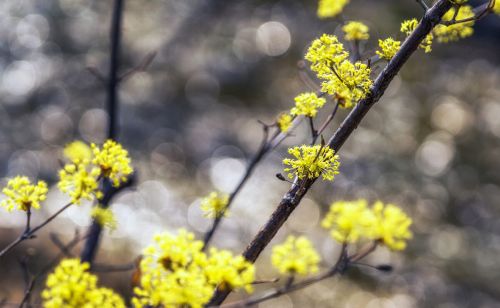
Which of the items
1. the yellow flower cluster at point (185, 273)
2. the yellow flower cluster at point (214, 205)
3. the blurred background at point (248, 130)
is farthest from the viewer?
the blurred background at point (248, 130)

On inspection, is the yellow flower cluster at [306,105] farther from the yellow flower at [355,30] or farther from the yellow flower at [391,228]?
the yellow flower at [355,30]

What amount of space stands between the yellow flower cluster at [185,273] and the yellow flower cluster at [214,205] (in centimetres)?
46

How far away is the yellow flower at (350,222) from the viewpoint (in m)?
1.79

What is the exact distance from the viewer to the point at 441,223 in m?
8.54

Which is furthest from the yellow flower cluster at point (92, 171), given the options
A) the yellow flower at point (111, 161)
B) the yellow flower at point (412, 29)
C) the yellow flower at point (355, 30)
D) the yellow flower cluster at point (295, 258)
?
the yellow flower at point (355, 30)

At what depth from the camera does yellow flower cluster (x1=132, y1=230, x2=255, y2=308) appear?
131 centimetres

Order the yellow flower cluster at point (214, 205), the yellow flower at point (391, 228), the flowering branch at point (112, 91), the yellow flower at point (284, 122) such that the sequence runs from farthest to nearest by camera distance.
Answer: the flowering branch at point (112, 91) → the yellow flower at point (284, 122) → the yellow flower cluster at point (214, 205) → the yellow flower at point (391, 228)

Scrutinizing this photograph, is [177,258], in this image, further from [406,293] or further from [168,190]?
[168,190]

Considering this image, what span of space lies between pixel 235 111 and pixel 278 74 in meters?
1.31

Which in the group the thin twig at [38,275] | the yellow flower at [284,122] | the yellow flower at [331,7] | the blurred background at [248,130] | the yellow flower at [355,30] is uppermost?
the blurred background at [248,130]

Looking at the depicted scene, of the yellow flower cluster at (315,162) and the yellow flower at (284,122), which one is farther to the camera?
the yellow flower at (284,122)

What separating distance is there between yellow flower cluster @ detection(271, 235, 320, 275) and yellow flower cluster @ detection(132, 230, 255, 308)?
0.36m

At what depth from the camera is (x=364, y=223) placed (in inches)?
70.4

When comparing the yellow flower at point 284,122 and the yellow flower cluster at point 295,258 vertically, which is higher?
the yellow flower at point 284,122
